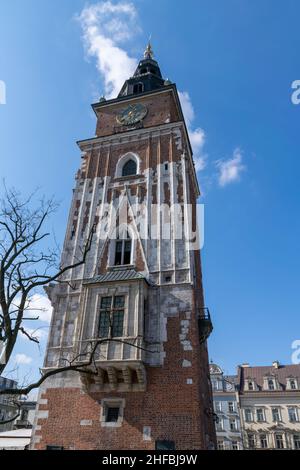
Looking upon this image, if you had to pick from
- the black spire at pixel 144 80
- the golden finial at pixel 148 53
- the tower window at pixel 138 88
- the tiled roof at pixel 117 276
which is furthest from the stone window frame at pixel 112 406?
the golden finial at pixel 148 53

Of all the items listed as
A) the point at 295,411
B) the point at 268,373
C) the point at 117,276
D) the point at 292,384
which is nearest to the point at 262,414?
the point at 295,411

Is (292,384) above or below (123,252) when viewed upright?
above

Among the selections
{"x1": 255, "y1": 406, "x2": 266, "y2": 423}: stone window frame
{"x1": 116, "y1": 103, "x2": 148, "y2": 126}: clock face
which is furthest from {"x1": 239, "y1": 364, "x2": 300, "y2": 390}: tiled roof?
{"x1": 116, "y1": 103, "x2": 148, "y2": 126}: clock face

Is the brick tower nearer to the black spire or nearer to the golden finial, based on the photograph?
the black spire

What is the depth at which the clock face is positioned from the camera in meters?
25.4

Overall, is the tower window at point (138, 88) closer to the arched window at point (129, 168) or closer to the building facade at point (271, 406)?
the arched window at point (129, 168)

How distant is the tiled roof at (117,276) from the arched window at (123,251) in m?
0.81

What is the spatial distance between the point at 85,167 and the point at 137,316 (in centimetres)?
1201

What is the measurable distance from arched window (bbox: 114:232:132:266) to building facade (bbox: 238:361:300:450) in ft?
127

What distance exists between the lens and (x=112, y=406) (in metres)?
14.9

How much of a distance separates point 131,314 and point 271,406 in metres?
40.8

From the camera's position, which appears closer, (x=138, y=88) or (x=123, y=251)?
(x=123, y=251)

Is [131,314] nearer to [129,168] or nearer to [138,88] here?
[129,168]
